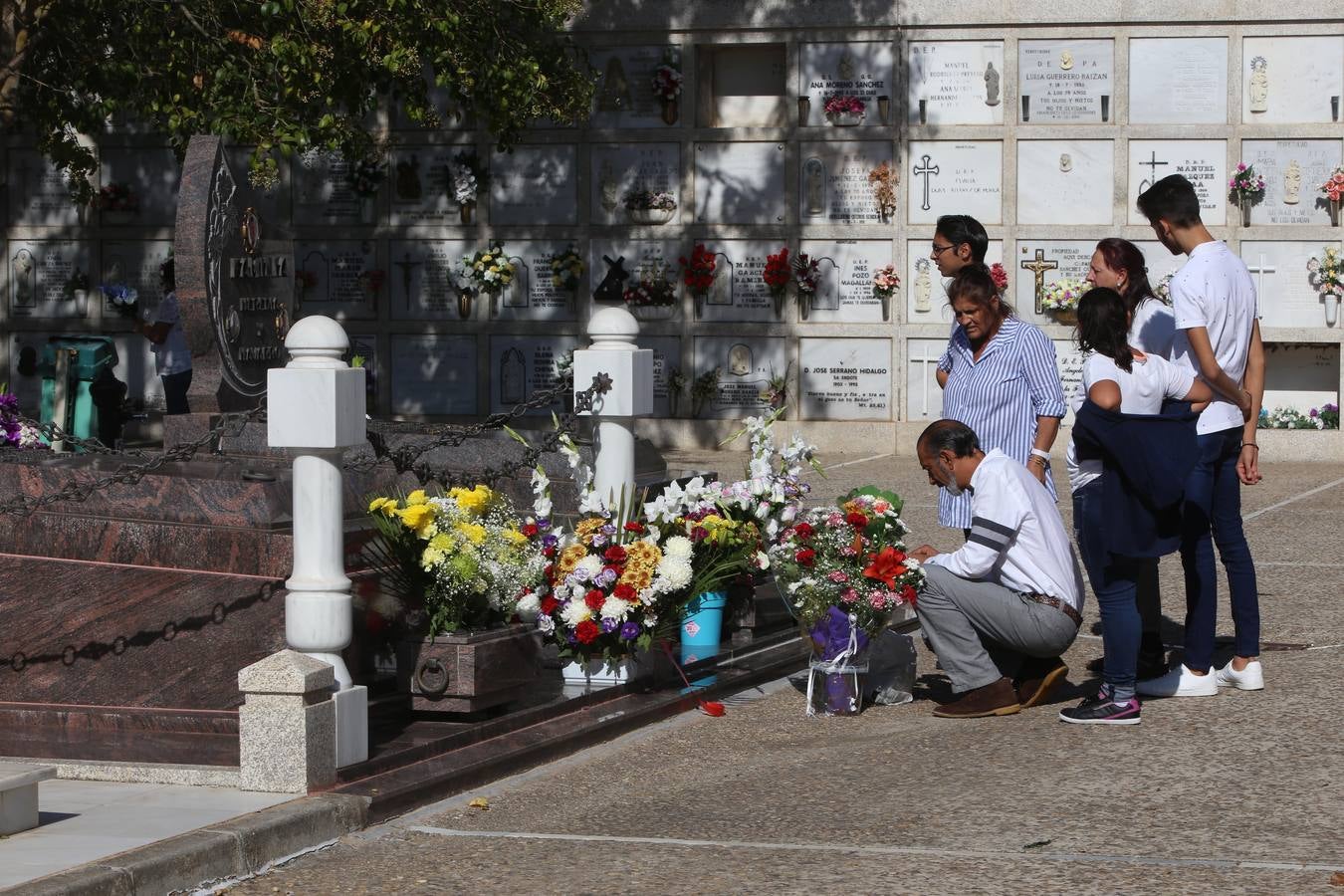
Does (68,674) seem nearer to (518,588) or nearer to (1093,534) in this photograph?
(518,588)

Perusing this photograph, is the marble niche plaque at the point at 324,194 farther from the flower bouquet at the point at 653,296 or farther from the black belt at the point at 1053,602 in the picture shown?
→ the black belt at the point at 1053,602

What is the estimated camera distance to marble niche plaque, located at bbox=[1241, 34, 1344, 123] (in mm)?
14641

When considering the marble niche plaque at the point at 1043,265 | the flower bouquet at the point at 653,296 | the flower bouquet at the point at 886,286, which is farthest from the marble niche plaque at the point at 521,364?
the marble niche plaque at the point at 1043,265

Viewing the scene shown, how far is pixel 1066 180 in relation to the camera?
15.0 meters

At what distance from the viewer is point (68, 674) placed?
19.7 feet

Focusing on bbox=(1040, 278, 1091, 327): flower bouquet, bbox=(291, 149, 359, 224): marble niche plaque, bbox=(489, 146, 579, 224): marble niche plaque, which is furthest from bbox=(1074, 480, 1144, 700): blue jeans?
bbox=(291, 149, 359, 224): marble niche plaque

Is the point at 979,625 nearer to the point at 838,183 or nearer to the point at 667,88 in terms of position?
the point at 838,183

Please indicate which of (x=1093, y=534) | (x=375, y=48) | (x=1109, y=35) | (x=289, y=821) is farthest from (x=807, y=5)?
(x=289, y=821)

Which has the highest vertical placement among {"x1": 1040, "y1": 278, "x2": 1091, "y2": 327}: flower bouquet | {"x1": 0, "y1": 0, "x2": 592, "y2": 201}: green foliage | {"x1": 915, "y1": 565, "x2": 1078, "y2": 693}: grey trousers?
{"x1": 0, "y1": 0, "x2": 592, "y2": 201}: green foliage

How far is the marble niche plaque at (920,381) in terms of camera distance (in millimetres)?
15195

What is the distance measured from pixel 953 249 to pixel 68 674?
3.12m

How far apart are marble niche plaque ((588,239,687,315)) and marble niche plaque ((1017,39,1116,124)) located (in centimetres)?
297

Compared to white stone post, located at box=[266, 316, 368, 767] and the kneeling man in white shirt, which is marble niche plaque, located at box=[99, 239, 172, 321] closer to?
white stone post, located at box=[266, 316, 368, 767]

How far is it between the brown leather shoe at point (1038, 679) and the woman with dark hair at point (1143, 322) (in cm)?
48
